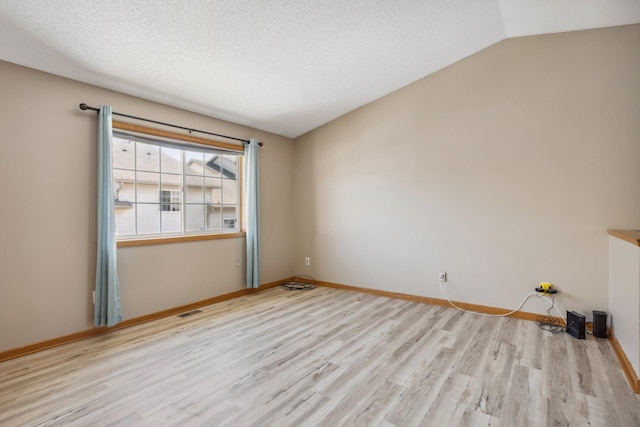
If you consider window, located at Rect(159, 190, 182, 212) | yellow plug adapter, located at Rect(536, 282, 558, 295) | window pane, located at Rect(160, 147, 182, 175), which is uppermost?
window pane, located at Rect(160, 147, 182, 175)

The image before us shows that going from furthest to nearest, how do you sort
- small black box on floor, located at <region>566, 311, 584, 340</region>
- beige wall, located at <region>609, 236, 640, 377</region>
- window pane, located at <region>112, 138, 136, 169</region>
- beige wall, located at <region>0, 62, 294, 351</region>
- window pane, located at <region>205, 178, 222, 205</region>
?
window pane, located at <region>205, 178, 222, 205</region>
window pane, located at <region>112, 138, 136, 169</region>
small black box on floor, located at <region>566, 311, 584, 340</region>
beige wall, located at <region>0, 62, 294, 351</region>
beige wall, located at <region>609, 236, 640, 377</region>

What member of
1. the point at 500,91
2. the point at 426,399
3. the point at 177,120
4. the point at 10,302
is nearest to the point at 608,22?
the point at 500,91

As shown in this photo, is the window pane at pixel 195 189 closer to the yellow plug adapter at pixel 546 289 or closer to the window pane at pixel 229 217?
the window pane at pixel 229 217

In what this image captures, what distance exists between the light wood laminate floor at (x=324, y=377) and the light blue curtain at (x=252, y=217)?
1.05m

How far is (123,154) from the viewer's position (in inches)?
123

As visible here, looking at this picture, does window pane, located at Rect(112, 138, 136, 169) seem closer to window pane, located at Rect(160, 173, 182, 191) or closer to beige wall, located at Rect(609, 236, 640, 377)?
window pane, located at Rect(160, 173, 182, 191)

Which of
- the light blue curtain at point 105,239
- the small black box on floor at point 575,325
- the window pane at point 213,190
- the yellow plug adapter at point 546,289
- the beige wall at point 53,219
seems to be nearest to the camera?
the beige wall at point 53,219

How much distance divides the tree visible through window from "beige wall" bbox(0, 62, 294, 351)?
0.30 m

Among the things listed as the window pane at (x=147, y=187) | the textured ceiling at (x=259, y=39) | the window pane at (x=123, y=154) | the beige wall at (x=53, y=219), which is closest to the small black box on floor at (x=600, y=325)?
the textured ceiling at (x=259, y=39)

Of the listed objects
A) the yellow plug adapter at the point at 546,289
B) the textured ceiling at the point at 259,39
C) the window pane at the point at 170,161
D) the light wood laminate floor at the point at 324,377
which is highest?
the textured ceiling at the point at 259,39

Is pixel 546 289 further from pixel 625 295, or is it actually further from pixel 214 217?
pixel 214 217

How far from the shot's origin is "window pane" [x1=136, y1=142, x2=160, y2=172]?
10.6ft

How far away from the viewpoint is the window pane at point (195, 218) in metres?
3.70

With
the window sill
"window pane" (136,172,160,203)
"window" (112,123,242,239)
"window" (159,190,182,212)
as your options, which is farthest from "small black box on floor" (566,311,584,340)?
"window pane" (136,172,160,203)
